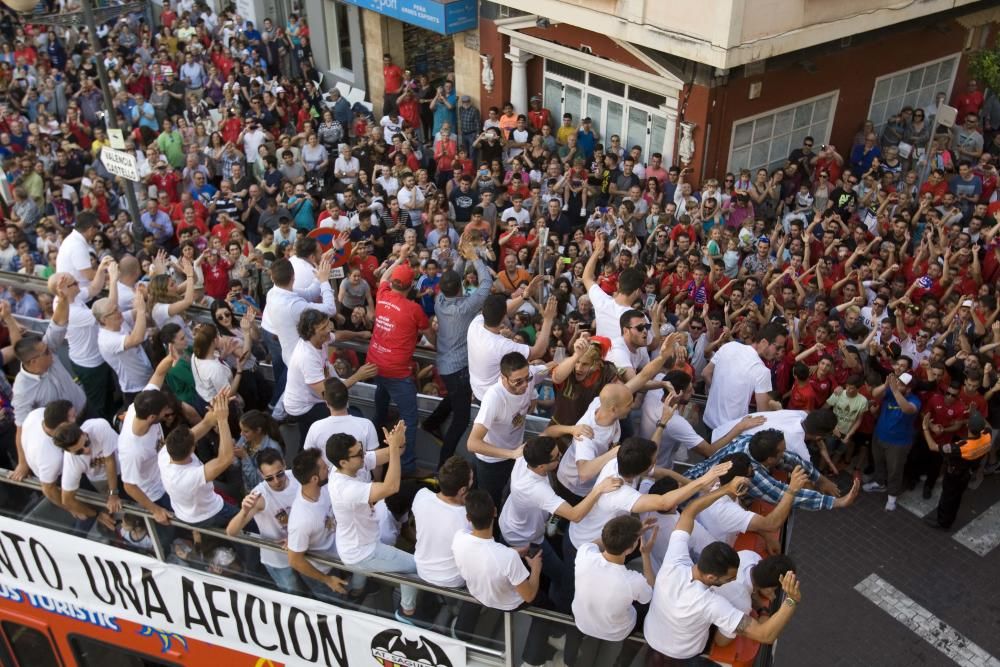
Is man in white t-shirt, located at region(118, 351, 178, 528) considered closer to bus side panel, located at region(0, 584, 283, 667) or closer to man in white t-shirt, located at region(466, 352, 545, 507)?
bus side panel, located at region(0, 584, 283, 667)

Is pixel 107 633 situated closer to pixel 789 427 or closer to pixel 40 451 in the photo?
pixel 40 451

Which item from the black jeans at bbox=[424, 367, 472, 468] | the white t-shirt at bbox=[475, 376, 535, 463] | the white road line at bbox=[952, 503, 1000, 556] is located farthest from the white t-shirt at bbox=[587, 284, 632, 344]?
the white road line at bbox=[952, 503, 1000, 556]

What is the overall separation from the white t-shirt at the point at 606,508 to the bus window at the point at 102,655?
338cm

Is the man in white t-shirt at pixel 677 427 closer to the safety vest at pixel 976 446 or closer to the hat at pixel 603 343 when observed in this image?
the hat at pixel 603 343

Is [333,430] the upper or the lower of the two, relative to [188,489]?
upper

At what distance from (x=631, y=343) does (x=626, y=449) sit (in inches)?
57.5

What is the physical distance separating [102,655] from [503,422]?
3618 mm

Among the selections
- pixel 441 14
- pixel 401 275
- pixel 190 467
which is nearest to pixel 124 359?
pixel 190 467

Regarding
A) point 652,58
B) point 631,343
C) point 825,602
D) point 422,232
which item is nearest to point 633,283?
point 631,343

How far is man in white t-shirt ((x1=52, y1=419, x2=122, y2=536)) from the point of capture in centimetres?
598

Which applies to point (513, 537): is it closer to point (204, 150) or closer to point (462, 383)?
point (462, 383)

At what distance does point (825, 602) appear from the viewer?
9.03 m

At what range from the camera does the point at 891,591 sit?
914 centimetres

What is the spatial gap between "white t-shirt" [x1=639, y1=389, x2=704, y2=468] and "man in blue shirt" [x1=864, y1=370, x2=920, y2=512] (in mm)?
3652
